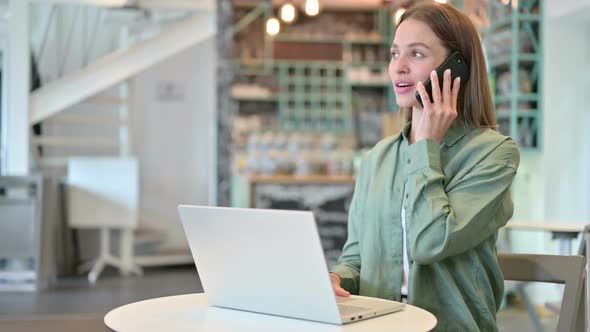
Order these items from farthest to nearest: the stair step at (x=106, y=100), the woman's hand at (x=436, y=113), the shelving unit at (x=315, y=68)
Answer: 1. the shelving unit at (x=315, y=68)
2. the stair step at (x=106, y=100)
3. the woman's hand at (x=436, y=113)

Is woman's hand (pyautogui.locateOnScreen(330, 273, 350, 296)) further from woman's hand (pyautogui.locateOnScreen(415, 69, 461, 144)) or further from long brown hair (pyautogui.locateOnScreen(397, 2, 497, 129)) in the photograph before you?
long brown hair (pyautogui.locateOnScreen(397, 2, 497, 129))

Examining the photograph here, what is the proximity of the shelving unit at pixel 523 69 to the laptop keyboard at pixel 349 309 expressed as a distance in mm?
5090

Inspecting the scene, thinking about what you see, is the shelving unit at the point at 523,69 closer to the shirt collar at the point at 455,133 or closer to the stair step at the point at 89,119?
the stair step at the point at 89,119

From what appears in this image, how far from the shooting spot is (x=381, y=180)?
1965mm

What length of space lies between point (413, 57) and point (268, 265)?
0.68 m

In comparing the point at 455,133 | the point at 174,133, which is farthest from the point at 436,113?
the point at 174,133

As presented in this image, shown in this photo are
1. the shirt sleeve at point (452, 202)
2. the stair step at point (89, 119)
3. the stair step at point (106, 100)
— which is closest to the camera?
the shirt sleeve at point (452, 202)

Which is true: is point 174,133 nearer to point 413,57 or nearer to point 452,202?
point 413,57

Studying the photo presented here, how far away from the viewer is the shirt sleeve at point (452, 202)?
1710 mm

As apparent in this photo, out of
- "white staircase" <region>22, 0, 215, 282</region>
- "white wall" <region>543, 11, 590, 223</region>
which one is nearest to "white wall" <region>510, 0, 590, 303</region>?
"white wall" <region>543, 11, 590, 223</region>

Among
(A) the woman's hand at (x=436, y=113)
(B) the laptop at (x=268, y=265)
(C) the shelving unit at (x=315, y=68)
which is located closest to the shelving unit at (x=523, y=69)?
(C) the shelving unit at (x=315, y=68)

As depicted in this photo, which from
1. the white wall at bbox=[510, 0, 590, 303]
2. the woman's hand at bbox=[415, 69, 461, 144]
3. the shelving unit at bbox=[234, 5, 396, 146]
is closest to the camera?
the woman's hand at bbox=[415, 69, 461, 144]

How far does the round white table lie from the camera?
1465 millimetres

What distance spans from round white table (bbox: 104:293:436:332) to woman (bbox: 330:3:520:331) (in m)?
0.18
